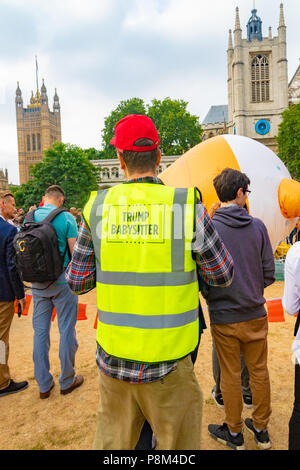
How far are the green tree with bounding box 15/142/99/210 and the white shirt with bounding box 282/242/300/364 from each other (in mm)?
37040

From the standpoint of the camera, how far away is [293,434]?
7.06 ft

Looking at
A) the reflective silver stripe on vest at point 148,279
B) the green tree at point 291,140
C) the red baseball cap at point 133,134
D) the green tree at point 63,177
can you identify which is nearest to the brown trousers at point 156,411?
the reflective silver stripe on vest at point 148,279

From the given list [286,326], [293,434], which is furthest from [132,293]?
[286,326]

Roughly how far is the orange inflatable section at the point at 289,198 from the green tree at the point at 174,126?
4654 cm

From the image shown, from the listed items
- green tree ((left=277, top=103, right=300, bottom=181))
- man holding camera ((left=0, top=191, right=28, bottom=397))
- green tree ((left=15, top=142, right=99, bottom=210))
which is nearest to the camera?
man holding camera ((left=0, top=191, right=28, bottom=397))

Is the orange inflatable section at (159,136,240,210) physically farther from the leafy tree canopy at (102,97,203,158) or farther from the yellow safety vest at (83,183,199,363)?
the leafy tree canopy at (102,97,203,158)

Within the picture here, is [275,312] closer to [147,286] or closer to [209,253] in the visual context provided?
[209,253]

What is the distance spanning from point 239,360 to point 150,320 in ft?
4.88

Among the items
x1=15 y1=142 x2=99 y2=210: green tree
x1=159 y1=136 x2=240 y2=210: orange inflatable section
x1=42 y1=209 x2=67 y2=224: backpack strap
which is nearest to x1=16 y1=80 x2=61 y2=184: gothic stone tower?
x1=15 y1=142 x2=99 y2=210: green tree

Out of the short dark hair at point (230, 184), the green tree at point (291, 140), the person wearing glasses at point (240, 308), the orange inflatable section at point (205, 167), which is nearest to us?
the person wearing glasses at point (240, 308)

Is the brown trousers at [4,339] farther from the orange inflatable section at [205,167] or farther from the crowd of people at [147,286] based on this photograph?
the orange inflatable section at [205,167]

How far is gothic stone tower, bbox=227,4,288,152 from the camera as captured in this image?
5003 cm

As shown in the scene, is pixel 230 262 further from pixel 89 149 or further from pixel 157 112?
pixel 89 149

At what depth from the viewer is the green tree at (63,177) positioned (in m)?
A: 38.3
